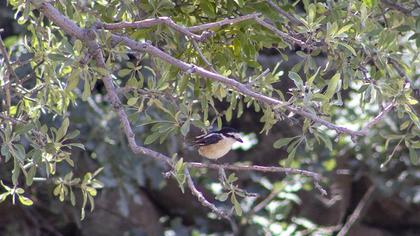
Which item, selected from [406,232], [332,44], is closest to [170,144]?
[332,44]

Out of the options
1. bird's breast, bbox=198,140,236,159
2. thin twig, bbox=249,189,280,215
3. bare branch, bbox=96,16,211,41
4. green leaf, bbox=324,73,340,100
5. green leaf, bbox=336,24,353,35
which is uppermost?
green leaf, bbox=336,24,353,35

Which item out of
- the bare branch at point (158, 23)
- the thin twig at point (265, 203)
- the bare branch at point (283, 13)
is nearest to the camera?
the bare branch at point (158, 23)

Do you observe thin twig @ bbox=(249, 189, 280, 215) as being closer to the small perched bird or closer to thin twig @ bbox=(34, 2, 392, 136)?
the small perched bird

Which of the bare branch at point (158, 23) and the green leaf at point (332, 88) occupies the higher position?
the bare branch at point (158, 23)

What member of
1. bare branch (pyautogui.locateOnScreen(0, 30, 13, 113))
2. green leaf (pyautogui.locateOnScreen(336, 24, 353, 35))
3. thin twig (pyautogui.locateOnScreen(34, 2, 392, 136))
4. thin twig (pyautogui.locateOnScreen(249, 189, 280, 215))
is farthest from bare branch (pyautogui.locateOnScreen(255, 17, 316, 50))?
thin twig (pyautogui.locateOnScreen(249, 189, 280, 215))

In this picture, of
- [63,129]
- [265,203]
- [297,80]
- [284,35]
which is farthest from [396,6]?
[265,203]

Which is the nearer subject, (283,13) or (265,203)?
(283,13)

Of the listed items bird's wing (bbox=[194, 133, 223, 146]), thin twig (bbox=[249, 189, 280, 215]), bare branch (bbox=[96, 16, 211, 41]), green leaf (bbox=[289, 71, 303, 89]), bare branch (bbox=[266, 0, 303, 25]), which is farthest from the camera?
thin twig (bbox=[249, 189, 280, 215])

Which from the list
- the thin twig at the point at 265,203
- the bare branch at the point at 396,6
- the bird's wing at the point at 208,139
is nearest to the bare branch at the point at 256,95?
the bare branch at the point at 396,6

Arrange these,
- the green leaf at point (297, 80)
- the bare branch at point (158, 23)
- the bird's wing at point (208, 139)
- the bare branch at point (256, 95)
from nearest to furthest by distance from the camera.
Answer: the bare branch at point (256, 95), the green leaf at point (297, 80), the bare branch at point (158, 23), the bird's wing at point (208, 139)

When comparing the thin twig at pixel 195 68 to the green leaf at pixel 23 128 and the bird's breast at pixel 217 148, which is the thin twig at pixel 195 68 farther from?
the bird's breast at pixel 217 148

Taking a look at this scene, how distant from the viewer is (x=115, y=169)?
17.6 ft

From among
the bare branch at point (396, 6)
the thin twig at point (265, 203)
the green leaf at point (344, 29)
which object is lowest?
the thin twig at point (265, 203)

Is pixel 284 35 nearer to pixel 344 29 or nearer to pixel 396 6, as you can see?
pixel 344 29
